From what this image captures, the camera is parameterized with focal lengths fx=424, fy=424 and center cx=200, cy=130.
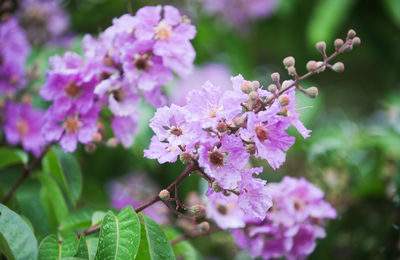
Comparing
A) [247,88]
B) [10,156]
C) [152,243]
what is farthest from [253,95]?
[10,156]

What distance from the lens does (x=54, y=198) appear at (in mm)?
1152

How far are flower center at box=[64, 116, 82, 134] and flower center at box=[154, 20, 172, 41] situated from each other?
0.98ft

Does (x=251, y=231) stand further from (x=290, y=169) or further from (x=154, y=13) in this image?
(x=290, y=169)

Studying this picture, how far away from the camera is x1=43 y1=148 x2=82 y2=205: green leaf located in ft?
3.67

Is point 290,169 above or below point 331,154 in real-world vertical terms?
below

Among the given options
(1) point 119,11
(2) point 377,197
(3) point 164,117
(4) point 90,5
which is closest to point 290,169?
(2) point 377,197

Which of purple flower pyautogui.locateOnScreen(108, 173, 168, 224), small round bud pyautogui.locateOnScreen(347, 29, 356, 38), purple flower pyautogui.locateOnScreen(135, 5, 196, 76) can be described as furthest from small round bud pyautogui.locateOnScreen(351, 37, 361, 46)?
purple flower pyautogui.locateOnScreen(108, 173, 168, 224)

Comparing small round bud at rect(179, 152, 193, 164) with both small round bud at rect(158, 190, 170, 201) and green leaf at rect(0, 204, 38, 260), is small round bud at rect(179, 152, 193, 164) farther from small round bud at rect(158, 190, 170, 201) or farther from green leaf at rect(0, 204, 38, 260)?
green leaf at rect(0, 204, 38, 260)

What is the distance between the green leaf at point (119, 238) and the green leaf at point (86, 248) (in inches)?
2.7

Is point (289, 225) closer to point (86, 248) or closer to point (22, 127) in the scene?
point (86, 248)

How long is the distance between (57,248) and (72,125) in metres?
0.35

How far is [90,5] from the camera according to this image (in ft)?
6.98

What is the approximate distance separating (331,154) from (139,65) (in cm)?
91

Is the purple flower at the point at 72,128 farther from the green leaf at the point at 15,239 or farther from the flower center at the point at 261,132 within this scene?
the flower center at the point at 261,132
